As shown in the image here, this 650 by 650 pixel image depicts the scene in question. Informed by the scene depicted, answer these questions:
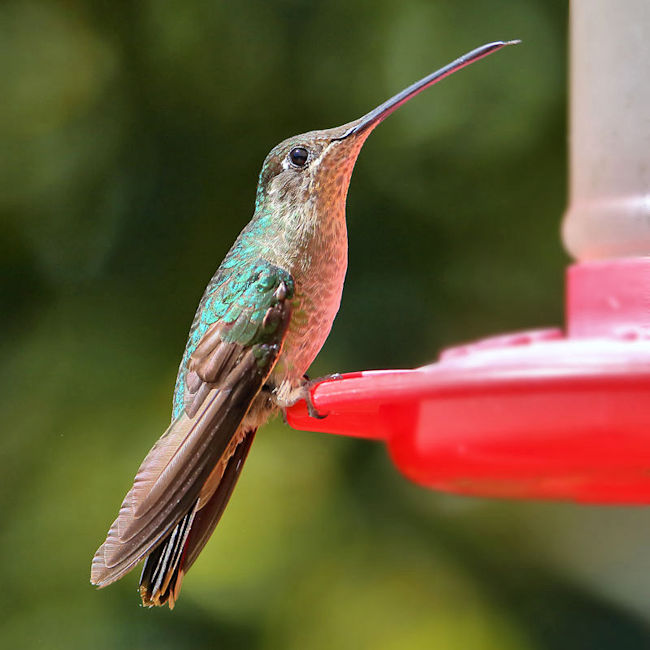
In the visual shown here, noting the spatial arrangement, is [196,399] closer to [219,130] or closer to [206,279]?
[206,279]

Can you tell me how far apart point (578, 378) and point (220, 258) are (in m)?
2.65

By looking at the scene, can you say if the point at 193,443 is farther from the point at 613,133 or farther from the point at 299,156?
the point at 613,133

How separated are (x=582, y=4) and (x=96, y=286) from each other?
7.38ft

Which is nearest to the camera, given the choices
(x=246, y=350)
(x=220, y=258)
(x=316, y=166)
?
(x=246, y=350)

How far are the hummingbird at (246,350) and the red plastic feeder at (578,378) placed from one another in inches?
8.4

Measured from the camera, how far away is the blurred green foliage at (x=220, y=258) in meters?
3.41

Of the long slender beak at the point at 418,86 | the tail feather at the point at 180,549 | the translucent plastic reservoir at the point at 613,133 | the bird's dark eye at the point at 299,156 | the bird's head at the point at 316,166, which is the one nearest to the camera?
the translucent plastic reservoir at the point at 613,133

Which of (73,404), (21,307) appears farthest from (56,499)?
(21,307)

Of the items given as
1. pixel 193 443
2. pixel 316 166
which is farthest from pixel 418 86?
pixel 193 443

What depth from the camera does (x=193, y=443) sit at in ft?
6.82

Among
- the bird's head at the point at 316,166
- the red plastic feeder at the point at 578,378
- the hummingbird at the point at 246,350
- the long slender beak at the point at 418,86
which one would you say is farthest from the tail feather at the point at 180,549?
the long slender beak at the point at 418,86

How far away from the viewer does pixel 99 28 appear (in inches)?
157

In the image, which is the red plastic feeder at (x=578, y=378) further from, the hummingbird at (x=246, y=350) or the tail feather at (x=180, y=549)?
the tail feather at (x=180, y=549)

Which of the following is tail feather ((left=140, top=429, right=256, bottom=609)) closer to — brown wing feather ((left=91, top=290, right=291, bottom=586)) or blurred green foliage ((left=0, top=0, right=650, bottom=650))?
brown wing feather ((left=91, top=290, right=291, bottom=586))
